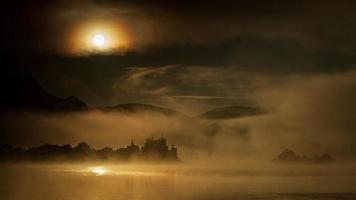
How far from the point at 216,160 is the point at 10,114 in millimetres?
6517

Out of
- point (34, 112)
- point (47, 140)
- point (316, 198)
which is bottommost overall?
point (316, 198)

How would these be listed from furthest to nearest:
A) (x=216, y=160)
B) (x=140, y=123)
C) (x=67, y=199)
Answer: (x=67, y=199), (x=216, y=160), (x=140, y=123)

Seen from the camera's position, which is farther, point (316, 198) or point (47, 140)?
point (316, 198)

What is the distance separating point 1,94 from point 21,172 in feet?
182

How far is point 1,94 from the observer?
13.0 m

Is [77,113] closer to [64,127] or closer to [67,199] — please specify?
[64,127]

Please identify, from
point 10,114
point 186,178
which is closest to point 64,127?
point 10,114

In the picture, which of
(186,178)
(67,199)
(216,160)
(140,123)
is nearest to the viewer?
(140,123)

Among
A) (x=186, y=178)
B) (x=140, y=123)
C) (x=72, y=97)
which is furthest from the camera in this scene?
(x=186, y=178)

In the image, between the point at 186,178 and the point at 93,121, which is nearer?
the point at 93,121

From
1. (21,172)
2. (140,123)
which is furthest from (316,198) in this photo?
(21,172)

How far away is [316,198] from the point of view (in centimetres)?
2080

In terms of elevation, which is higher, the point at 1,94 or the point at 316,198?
the point at 1,94

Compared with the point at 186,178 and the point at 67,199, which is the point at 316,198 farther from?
the point at 186,178
